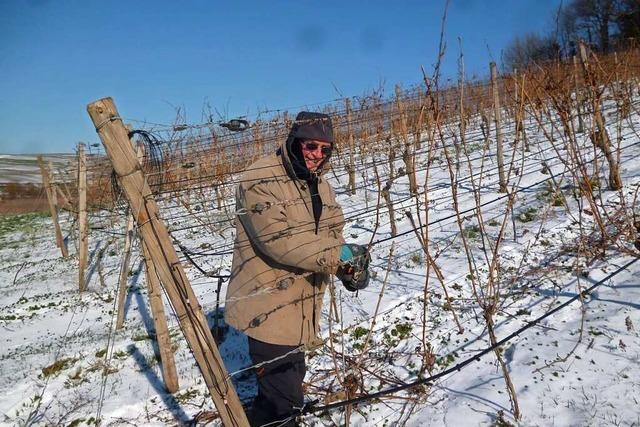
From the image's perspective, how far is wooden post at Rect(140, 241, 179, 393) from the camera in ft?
9.14

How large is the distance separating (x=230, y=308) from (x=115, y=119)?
37.3 inches

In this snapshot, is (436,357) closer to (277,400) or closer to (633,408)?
(633,408)

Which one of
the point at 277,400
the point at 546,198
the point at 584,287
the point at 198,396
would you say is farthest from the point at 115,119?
the point at 546,198

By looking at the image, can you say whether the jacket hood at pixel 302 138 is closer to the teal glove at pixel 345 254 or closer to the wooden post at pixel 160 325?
the teal glove at pixel 345 254

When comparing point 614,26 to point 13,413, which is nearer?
point 13,413

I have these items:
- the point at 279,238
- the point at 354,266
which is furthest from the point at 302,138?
the point at 354,266

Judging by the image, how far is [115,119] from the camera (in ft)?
4.66

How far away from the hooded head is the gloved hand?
394 mm

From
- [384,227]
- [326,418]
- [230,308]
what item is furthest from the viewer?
[384,227]

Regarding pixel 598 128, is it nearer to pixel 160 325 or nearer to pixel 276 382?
pixel 276 382

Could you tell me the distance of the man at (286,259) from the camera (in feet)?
5.64

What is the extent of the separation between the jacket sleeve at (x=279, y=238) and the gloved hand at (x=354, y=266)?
0.08m

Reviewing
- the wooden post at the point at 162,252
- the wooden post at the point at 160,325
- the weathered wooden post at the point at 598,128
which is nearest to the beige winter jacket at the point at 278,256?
the wooden post at the point at 162,252

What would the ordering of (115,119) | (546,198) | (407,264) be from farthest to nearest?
(546,198) → (407,264) → (115,119)
